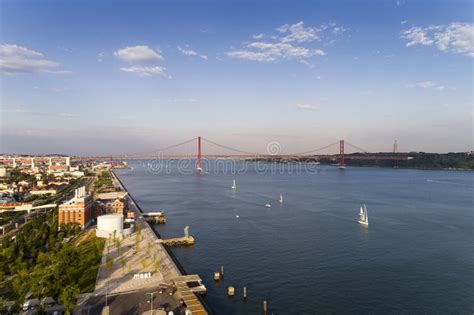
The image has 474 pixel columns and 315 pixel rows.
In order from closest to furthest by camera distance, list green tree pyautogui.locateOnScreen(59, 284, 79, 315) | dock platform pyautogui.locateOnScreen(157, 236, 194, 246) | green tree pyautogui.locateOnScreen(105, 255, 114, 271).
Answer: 1. green tree pyautogui.locateOnScreen(59, 284, 79, 315)
2. green tree pyautogui.locateOnScreen(105, 255, 114, 271)
3. dock platform pyautogui.locateOnScreen(157, 236, 194, 246)

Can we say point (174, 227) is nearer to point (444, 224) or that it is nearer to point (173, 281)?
point (173, 281)

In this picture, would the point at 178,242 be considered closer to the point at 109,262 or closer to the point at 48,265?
the point at 109,262

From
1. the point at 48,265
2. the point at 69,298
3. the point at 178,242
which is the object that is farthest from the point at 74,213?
the point at 69,298

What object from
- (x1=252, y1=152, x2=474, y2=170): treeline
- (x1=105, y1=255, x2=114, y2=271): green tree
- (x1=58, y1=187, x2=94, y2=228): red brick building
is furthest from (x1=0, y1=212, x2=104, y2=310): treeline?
(x1=252, y1=152, x2=474, y2=170): treeline

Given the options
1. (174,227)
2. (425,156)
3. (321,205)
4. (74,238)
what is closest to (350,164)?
(425,156)

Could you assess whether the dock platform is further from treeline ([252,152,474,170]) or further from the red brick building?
treeline ([252,152,474,170])

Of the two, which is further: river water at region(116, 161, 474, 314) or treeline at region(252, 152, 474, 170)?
treeline at region(252, 152, 474, 170)
